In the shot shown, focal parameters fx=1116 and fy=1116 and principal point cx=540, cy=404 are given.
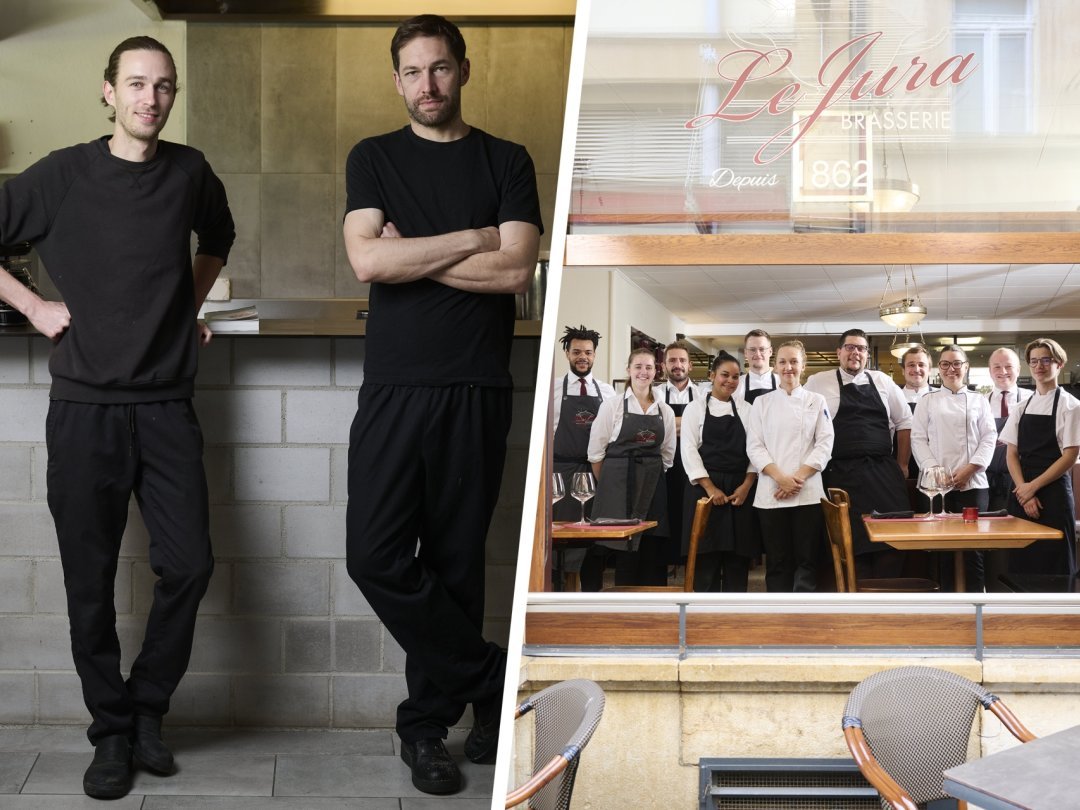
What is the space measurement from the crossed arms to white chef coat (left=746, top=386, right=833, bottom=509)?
176 centimetres

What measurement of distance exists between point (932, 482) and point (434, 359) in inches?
85.2

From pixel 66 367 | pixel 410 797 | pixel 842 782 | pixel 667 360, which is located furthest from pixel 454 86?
pixel 842 782

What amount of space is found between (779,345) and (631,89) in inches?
31.7

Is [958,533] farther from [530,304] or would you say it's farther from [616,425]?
[530,304]

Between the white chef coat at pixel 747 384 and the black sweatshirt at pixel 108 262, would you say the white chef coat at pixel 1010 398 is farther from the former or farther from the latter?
the black sweatshirt at pixel 108 262

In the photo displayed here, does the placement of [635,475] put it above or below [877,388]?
below

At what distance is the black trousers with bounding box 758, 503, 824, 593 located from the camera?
10.2 feet

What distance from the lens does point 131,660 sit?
64.2 inches

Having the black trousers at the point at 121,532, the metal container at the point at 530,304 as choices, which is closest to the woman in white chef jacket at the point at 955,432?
the metal container at the point at 530,304

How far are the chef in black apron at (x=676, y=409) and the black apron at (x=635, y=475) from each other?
0.08ft

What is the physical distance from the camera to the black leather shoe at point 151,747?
1.40 meters

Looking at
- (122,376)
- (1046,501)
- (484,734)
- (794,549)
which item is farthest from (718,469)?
(122,376)

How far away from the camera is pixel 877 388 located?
3059 millimetres

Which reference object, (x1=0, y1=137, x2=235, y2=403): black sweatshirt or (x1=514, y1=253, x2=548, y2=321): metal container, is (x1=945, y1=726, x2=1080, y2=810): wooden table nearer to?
(x1=514, y1=253, x2=548, y2=321): metal container
